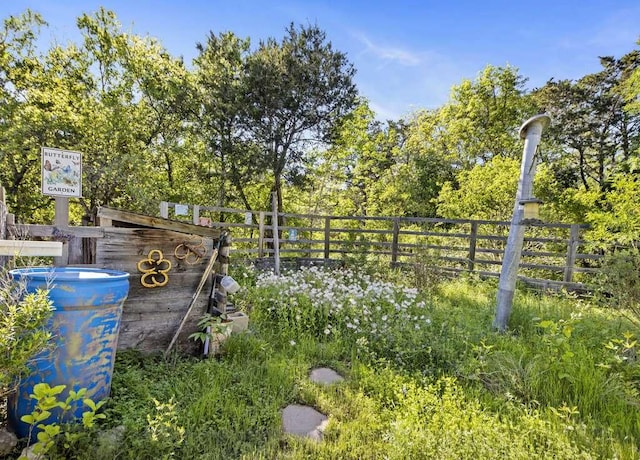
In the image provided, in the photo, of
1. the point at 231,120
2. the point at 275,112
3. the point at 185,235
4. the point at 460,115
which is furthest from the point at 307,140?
the point at 185,235

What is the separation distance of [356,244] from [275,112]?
15.4ft

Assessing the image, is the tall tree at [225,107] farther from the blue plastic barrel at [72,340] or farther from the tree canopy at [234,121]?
the blue plastic barrel at [72,340]

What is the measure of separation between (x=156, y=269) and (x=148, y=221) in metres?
0.43

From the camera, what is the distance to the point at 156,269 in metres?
2.70

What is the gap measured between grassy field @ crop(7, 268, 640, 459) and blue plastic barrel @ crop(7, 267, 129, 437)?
0.29 meters

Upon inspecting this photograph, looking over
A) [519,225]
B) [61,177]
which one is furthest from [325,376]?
[61,177]

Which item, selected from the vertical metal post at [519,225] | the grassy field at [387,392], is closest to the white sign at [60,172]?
the grassy field at [387,392]

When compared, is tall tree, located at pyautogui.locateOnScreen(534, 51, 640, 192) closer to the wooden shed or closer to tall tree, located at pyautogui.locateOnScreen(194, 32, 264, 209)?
tall tree, located at pyautogui.locateOnScreen(194, 32, 264, 209)

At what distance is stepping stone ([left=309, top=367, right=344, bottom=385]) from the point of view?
2.65 meters

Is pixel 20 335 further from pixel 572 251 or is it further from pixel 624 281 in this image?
pixel 572 251

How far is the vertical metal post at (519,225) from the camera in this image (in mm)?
3369

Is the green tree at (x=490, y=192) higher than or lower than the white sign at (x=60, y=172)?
higher

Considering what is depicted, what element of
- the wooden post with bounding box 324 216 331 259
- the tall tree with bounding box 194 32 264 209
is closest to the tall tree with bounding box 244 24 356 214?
the tall tree with bounding box 194 32 264 209

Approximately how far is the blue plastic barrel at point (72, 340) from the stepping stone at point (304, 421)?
47.2 inches
